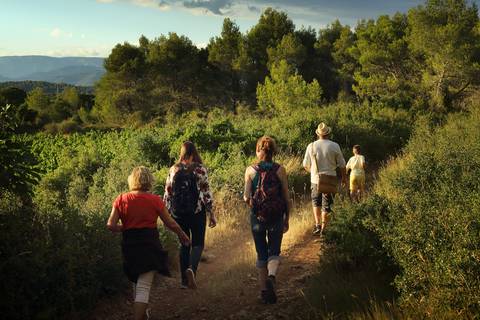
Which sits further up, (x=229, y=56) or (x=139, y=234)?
(x=229, y=56)

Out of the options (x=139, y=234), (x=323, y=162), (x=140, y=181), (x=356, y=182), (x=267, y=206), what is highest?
(x=140, y=181)

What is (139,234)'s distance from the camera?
4.20 metres

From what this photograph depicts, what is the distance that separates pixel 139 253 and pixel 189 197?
1.26 m

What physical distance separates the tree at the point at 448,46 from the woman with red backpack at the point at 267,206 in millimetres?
24729

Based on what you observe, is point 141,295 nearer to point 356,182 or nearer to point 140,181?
point 140,181

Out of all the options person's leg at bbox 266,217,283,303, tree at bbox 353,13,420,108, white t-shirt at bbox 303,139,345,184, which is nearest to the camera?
person's leg at bbox 266,217,283,303

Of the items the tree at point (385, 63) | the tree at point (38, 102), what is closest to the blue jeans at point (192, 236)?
the tree at point (385, 63)

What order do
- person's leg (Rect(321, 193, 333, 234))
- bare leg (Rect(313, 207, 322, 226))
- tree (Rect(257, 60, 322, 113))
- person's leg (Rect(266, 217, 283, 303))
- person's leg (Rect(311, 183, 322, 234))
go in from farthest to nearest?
1. tree (Rect(257, 60, 322, 113))
2. bare leg (Rect(313, 207, 322, 226))
3. person's leg (Rect(311, 183, 322, 234))
4. person's leg (Rect(321, 193, 333, 234))
5. person's leg (Rect(266, 217, 283, 303))

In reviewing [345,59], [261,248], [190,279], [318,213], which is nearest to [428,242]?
[261,248]

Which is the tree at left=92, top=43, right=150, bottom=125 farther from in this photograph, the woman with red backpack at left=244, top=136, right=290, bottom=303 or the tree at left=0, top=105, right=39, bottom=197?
the woman with red backpack at left=244, top=136, right=290, bottom=303

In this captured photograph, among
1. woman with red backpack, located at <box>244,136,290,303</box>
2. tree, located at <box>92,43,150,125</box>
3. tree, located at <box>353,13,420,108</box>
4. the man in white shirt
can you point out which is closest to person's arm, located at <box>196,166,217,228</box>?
woman with red backpack, located at <box>244,136,290,303</box>

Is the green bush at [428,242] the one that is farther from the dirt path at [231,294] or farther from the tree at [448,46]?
the tree at [448,46]

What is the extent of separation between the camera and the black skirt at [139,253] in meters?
4.14

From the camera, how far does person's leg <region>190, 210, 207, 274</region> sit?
5.43m
